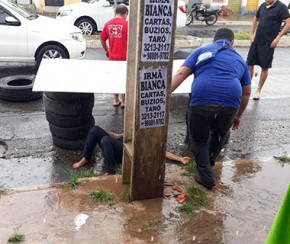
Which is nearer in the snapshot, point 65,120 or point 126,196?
point 126,196

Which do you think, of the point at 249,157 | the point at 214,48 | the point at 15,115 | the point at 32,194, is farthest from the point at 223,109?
the point at 15,115

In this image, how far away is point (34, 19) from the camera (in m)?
9.13

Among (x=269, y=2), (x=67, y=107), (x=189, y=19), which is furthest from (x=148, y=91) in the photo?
(x=189, y=19)

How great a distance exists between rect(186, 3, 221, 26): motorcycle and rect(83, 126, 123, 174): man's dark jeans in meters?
15.8

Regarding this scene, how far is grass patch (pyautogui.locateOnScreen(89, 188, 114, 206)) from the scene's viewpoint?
165 inches

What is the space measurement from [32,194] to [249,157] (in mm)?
3100

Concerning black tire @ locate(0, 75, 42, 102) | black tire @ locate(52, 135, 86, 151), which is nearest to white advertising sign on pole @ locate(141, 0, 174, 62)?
black tire @ locate(52, 135, 86, 151)

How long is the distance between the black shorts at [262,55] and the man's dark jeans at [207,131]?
3.52m

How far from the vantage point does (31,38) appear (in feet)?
28.9

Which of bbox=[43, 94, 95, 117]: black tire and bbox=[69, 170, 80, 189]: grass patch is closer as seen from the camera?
bbox=[69, 170, 80, 189]: grass patch

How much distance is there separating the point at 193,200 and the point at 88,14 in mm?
10854

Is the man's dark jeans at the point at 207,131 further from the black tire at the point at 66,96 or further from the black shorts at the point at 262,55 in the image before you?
the black shorts at the point at 262,55

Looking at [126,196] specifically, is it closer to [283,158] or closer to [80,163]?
[80,163]

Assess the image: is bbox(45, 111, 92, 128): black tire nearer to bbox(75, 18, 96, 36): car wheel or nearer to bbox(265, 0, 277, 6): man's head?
bbox(265, 0, 277, 6): man's head
